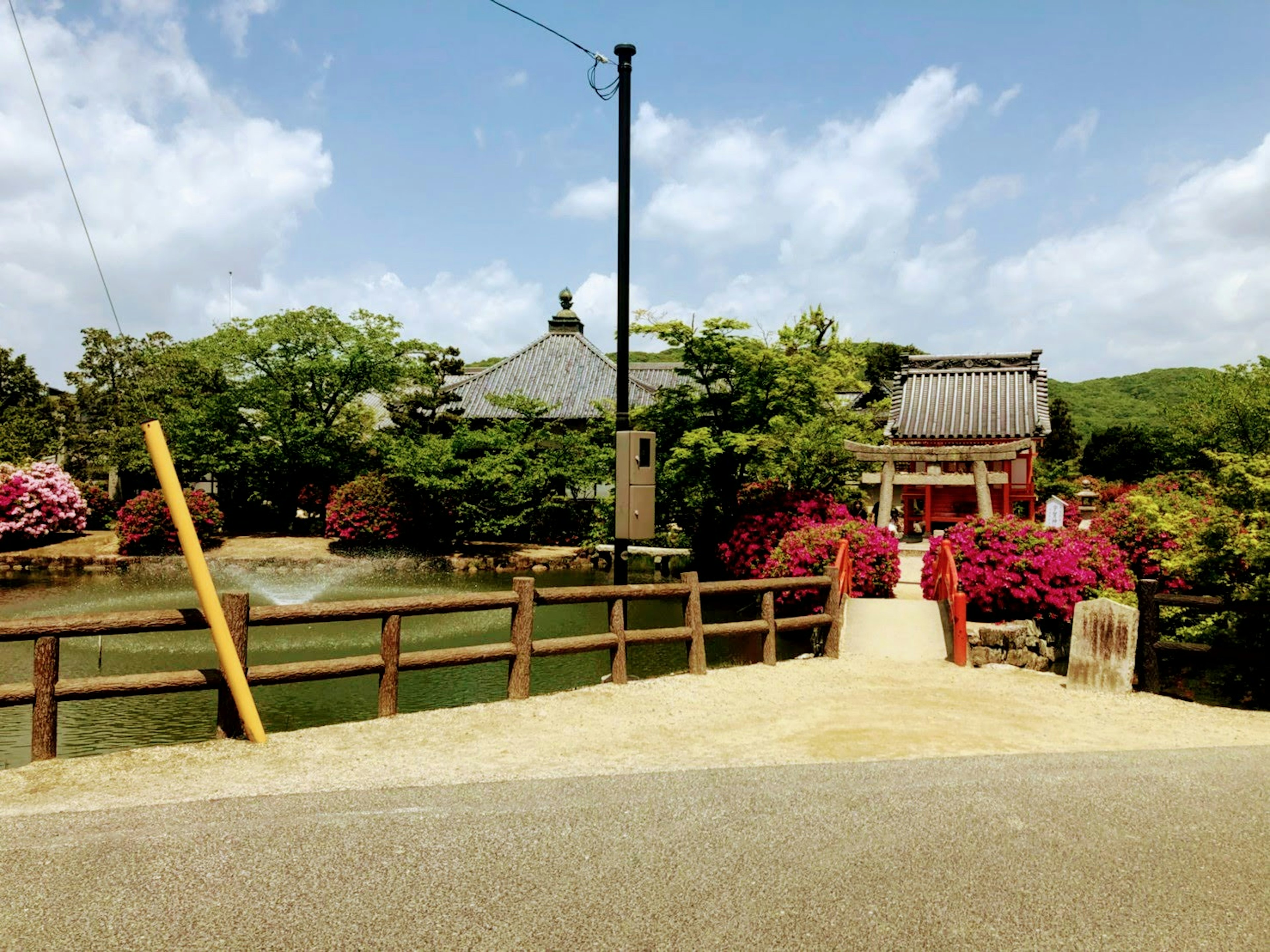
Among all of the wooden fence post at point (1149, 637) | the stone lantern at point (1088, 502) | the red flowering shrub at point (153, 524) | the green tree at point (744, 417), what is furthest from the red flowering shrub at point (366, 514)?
the wooden fence post at point (1149, 637)

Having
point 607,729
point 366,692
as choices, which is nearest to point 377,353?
point 366,692

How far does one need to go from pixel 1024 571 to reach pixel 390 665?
786 cm

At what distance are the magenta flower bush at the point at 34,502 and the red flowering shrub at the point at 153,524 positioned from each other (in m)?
2.49

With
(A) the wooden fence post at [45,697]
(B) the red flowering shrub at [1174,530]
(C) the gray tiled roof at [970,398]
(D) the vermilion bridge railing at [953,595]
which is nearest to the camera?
(A) the wooden fence post at [45,697]

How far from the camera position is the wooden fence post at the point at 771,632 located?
33.3 ft

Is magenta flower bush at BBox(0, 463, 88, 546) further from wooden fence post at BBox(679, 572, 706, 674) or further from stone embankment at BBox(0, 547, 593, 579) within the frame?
wooden fence post at BBox(679, 572, 706, 674)

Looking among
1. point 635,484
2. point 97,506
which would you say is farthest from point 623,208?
point 97,506

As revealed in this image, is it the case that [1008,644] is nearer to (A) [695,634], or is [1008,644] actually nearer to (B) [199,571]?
(A) [695,634]

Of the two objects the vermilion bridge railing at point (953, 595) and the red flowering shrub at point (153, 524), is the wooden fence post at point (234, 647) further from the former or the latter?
the red flowering shrub at point (153, 524)

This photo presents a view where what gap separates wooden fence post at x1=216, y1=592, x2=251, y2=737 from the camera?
21.4 ft

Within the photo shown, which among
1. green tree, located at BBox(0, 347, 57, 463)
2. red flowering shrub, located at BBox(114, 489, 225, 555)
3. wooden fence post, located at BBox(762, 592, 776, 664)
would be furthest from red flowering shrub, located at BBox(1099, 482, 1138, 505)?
green tree, located at BBox(0, 347, 57, 463)

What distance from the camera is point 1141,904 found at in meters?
4.07

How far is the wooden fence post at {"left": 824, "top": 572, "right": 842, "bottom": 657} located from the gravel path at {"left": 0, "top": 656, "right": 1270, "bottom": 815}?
104 cm

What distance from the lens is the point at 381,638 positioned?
820 centimetres
